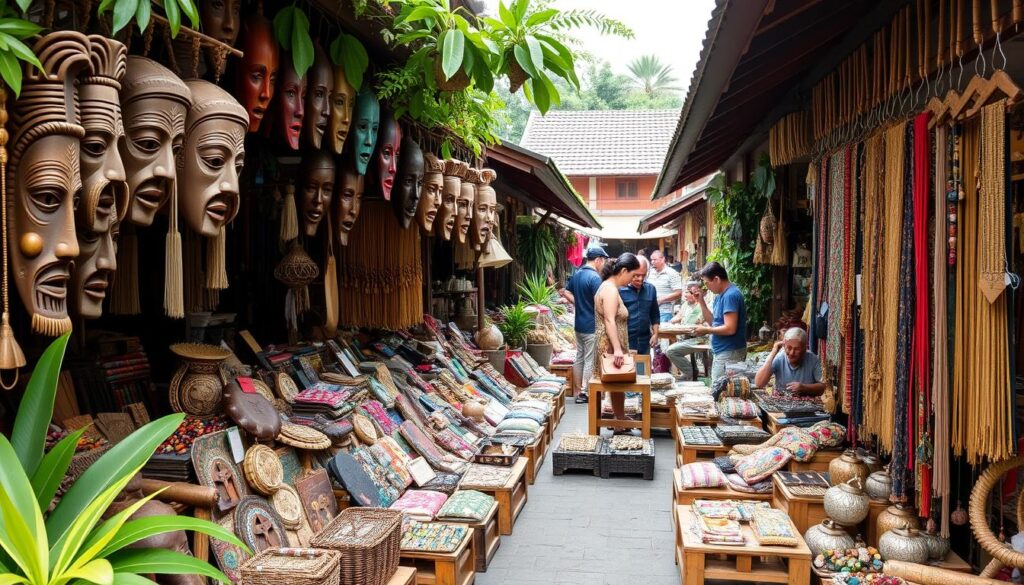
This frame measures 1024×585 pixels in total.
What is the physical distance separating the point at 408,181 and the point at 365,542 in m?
2.00

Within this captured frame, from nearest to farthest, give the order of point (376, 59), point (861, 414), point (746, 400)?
point (861, 414), point (376, 59), point (746, 400)

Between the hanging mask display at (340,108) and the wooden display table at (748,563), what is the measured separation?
2420 mm

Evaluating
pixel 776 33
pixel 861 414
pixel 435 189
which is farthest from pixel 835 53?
pixel 435 189

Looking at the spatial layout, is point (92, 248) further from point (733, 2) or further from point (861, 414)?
point (861, 414)

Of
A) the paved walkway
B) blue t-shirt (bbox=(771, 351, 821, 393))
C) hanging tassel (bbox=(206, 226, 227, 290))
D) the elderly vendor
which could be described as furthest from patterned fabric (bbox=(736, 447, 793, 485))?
hanging tassel (bbox=(206, 226, 227, 290))

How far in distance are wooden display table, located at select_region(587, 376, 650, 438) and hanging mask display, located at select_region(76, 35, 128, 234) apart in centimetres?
494

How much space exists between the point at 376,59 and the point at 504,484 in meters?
2.48

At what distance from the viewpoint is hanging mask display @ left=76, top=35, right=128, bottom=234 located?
195cm

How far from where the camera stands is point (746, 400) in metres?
6.04

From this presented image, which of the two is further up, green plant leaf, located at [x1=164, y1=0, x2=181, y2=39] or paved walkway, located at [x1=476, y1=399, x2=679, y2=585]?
green plant leaf, located at [x1=164, y1=0, x2=181, y2=39]

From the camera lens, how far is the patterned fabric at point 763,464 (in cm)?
445

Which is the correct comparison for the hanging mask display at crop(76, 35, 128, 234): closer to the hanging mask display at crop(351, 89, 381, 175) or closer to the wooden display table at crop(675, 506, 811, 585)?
the hanging mask display at crop(351, 89, 381, 175)

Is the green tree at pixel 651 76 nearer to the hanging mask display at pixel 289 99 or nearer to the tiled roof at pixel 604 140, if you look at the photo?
the tiled roof at pixel 604 140

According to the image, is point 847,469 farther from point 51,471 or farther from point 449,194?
point 51,471
